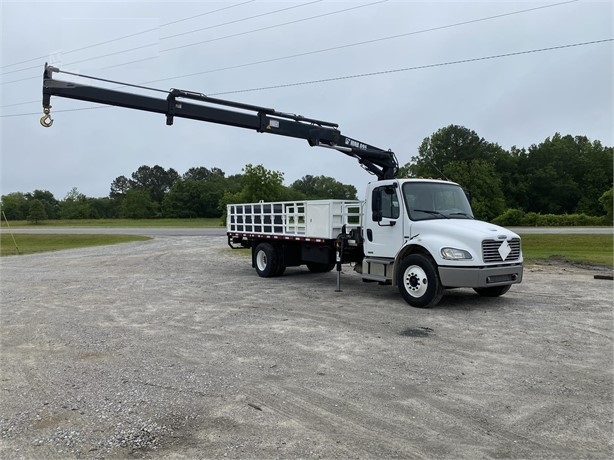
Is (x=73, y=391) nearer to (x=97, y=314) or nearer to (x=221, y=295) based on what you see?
(x=97, y=314)

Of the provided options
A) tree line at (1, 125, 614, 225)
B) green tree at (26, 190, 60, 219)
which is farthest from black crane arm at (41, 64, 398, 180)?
green tree at (26, 190, 60, 219)

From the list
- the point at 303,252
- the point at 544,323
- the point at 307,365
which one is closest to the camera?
the point at 307,365

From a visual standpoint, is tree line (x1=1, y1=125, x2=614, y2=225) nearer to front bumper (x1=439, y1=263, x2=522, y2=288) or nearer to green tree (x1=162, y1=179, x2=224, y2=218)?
green tree (x1=162, y1=179, x2=224, y2=218)

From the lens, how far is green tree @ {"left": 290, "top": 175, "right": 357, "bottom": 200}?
365ft

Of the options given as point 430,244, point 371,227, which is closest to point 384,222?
point 371,227

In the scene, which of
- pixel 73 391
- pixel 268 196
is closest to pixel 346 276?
pixel 73 391

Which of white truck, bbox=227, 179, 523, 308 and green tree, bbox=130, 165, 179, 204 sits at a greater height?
green tree, bbox=130, 165, 179, 204

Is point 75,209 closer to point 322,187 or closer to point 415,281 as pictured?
point 322,187

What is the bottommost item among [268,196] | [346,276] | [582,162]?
[346,276]

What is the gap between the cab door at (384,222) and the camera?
33.3ft

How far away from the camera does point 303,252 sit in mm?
13547

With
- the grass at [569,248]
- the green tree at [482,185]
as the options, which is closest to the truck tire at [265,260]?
the grass at [569,248]

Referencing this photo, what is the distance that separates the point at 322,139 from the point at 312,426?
34.5ft

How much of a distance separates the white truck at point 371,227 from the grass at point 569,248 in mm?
A: 7892
